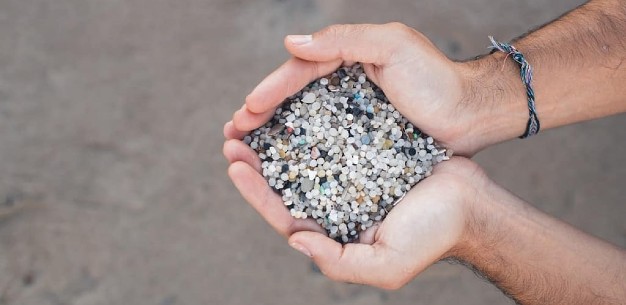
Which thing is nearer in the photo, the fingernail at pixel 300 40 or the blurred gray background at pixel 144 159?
the fingernail at pixel 300 40

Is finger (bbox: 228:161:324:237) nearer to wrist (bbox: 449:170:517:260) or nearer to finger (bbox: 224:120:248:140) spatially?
finger (bbox: 224:120:248:140)

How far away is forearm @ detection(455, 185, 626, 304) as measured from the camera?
1614 mm

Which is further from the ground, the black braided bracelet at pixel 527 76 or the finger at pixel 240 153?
the black braided bracelet at pixel 527 76

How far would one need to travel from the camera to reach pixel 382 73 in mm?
1558

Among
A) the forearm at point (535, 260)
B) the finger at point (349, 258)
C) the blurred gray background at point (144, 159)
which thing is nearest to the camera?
the finger at point (349, 258)

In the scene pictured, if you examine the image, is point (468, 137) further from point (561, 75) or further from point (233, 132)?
point (233, 132)

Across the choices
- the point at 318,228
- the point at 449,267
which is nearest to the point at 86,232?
the point at 318,228

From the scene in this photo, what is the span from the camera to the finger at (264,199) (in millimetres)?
1512

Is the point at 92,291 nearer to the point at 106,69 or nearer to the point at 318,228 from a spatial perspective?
the point at 106,69

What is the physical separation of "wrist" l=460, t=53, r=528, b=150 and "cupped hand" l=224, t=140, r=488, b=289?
17 cm

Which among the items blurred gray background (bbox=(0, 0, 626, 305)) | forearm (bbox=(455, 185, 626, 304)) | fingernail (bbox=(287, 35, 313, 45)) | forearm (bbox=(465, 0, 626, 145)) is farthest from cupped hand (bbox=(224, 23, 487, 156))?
blurred gray background (bbox=(0, 0, 626, 305))

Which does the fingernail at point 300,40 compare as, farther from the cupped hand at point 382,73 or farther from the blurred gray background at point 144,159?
the blurred gray background at point 144,159

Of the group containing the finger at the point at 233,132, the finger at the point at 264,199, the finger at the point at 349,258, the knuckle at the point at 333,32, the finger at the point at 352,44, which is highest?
the knuckle at the point at 333,32

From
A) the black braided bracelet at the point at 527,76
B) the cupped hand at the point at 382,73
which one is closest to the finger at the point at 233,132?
the cupped hand at the point at 382,73
